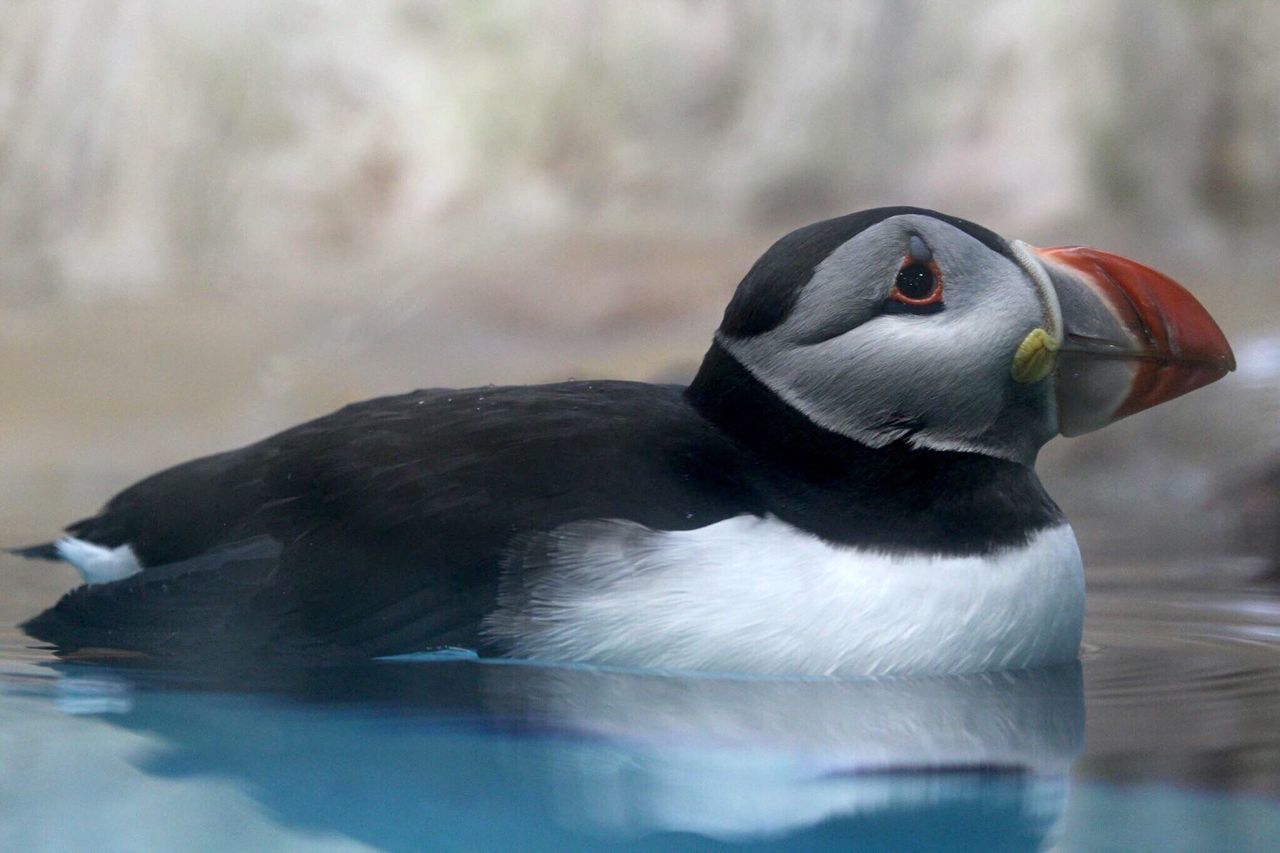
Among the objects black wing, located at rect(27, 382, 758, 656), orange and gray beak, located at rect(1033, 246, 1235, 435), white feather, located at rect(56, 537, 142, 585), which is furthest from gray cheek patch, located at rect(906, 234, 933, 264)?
white feather, located at rect(56, 537, 142, 585)

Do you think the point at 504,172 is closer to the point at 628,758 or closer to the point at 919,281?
the point at 919,281

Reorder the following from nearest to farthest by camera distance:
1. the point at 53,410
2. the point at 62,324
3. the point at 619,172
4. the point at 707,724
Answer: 1. the point at 707,724
2. the point at 53,410
3. the point at 62,324
4. the point at 619,172

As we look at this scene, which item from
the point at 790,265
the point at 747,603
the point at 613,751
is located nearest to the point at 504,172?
the point at 790,265

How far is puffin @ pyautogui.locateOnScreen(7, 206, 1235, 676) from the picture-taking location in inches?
74.0

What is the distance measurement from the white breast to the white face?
0.60ft

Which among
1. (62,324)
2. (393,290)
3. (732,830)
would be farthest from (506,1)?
(732,830)

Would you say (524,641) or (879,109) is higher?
(879,109)

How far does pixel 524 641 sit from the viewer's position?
1903 millimetres

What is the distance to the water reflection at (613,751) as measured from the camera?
138 centimetres

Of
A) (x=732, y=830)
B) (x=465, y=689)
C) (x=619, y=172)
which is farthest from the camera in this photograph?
(x=619, y=172)

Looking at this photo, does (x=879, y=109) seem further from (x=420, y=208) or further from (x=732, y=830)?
(x=732, y=830)

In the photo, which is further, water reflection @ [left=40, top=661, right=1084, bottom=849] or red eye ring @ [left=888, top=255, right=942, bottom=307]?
red eye ring @ [left=888, top=255, right=942, bottom=307]

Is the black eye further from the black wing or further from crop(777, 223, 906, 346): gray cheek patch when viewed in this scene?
the black wing

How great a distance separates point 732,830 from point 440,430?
32.5 inches
